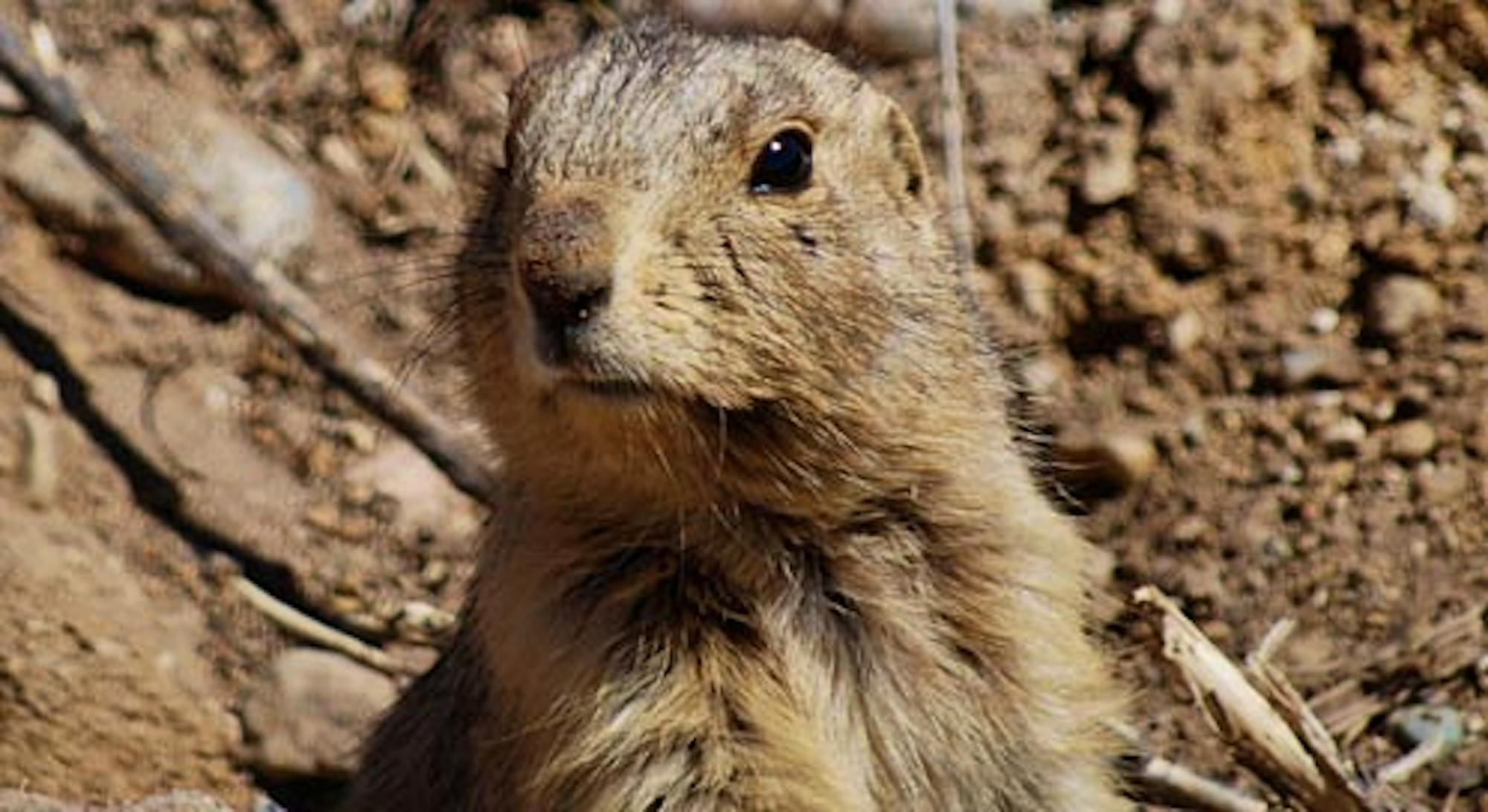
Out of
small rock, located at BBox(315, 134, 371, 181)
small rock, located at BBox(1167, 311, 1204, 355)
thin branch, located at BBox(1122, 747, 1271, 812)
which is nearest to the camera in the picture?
thin branch, located at BBox(1122, 747, 1271, 812)

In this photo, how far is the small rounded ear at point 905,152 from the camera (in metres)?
4.26

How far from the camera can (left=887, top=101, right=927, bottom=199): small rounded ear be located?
14.0ft

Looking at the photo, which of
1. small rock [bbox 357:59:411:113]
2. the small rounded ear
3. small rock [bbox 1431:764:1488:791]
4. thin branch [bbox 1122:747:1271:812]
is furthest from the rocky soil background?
the small rounded ear

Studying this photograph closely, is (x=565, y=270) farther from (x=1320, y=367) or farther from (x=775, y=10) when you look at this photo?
(x=1320, y=367)

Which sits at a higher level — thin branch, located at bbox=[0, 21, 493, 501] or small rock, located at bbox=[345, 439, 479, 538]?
thin branch, located at bbox=[0, 21, 493, 501]

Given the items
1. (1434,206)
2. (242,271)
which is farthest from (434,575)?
(1434,206)

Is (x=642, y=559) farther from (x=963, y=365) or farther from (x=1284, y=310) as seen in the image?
(x=1284, y=310)

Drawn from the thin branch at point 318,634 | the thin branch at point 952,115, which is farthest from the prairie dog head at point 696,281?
the thin branch at point 318,634

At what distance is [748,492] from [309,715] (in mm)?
2494

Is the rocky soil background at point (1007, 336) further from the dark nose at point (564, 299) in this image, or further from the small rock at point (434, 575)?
the dark nose at point (564, 299)

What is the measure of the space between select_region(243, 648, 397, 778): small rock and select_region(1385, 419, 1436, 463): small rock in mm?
2634

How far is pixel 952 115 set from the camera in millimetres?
6422

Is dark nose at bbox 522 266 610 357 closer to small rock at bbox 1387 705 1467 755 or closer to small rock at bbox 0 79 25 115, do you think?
small rock at bbox 1387 705 1467 755

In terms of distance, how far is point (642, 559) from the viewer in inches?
155
